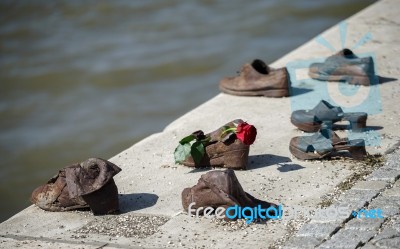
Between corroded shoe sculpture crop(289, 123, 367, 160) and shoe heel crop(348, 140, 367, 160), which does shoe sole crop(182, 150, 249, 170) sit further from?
shoe heel crop(348, 140, 367, 160)

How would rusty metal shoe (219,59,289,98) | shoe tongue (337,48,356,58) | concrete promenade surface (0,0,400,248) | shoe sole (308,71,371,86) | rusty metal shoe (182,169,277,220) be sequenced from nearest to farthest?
concrete promenade surface (0,0,400,248)
rusty metal shoe (182,169,277,220)
rusty metal shoe (219,59,289,98)
shoe sole (308,71,371,86)
shoe tongue (337,48,356,58)

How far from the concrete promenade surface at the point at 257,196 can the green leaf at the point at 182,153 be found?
0.11m

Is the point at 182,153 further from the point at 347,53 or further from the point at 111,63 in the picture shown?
the point at 111,63

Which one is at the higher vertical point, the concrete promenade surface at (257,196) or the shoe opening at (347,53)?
the shoe opening at (347,53)

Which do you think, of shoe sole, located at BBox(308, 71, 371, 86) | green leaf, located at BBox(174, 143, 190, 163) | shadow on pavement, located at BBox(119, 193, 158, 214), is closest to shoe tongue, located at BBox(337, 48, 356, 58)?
shoe sole, located at BBox(308, 71, 371, 86)

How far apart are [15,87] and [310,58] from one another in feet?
13.0

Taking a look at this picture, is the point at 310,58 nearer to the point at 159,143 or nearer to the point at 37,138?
the point at 159,143

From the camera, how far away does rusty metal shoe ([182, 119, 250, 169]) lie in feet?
16.6

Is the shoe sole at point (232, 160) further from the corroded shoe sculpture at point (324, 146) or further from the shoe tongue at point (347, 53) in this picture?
the shoe tongue at point (347, 53)

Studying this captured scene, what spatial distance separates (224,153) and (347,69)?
1.75 m

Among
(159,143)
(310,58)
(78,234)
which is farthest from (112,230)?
(310,58)

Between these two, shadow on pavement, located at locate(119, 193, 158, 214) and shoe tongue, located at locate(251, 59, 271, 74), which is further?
shoe tongue, located at locate(251, 59, 271, 74)

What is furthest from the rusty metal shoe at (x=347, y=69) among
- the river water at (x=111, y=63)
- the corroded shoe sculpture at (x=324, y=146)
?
the river water at (x=111, y=63)

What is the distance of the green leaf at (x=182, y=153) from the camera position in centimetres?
510
